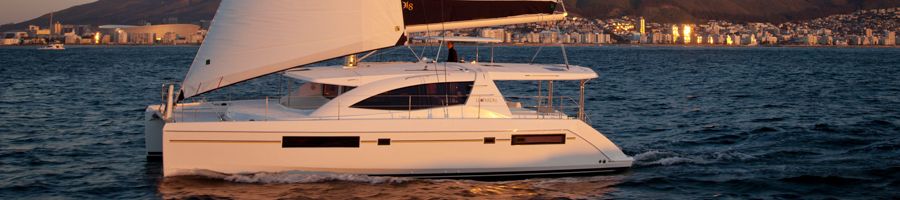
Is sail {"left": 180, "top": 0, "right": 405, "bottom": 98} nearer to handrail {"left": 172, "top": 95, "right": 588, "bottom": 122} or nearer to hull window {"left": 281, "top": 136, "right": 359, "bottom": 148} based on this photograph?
handrail {"left": 172, "top": 95, "right": 588, "bottom": 122}

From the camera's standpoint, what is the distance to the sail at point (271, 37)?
1507 cm

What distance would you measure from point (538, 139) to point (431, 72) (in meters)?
1.93

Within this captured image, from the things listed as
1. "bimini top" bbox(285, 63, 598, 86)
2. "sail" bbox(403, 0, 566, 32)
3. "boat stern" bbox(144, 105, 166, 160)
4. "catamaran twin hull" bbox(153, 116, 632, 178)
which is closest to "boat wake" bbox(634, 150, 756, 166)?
"bimini top" bbox(285, 63, 598, 86)

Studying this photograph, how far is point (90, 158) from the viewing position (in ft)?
58.9

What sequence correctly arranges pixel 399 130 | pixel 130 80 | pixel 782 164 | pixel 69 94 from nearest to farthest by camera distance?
pixel 399 130 < pixel 782 164 < pixel 69 94 < pixel 130 80

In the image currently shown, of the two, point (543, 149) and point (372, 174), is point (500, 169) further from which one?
point (372, 174)

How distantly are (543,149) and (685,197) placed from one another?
2.06m

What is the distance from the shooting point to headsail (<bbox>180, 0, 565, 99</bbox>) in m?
15.1

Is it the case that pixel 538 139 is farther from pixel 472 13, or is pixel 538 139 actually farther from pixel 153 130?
pixel 153 130

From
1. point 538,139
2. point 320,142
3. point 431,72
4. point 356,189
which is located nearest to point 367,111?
point 320,142

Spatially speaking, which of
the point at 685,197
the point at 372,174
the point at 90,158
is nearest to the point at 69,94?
the point at 90,158

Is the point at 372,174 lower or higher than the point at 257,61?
lower

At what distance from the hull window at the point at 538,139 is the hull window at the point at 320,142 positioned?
2175 mm

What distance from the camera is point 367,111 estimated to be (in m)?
14.7
